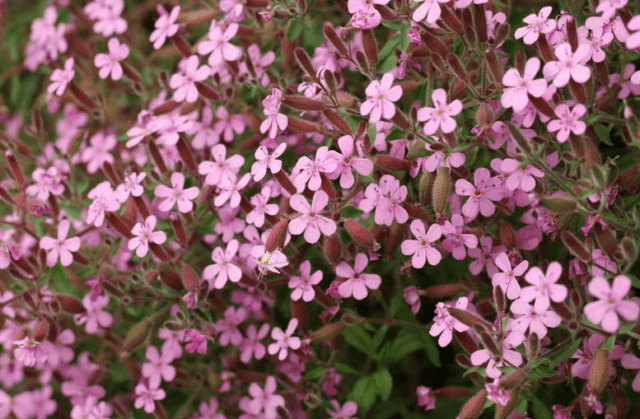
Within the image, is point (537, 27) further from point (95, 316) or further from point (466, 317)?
point (95, 316)

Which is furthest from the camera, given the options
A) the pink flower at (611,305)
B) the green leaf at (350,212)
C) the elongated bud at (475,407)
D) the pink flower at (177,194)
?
the pink flower at (177,194)

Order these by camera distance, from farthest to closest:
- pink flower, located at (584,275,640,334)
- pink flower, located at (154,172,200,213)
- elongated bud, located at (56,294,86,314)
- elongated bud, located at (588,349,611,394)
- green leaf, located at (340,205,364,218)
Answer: elongated bud, located at (56,294,86,314) → pink flower, located at (154,172,200,213) → green leaf, located at (340,205,364,218) → elongated bud, located at (588,349,611,394) → pink flower, located at (584,275,640,334)

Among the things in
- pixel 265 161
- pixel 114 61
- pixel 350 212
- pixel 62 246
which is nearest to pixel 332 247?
A: pixel 350 212

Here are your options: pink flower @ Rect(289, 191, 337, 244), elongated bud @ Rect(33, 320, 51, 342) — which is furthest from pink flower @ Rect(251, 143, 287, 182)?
elongated bud @ Rect(33, 320, 51, 342)

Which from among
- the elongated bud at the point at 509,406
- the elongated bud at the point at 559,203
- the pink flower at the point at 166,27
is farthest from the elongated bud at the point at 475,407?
the pink flower at the point at 166,27

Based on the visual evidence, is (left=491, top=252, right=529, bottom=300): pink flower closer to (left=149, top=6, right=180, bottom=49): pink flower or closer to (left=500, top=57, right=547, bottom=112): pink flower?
(left=500, top=57, right=547, bottom=112): pink flower

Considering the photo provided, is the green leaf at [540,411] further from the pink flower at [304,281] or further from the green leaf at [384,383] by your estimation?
the pink flower at [304,281]
